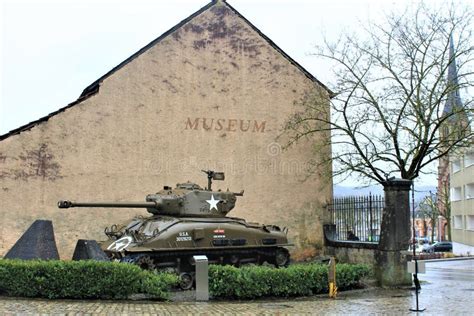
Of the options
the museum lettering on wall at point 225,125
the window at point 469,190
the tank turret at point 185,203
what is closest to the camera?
the tank turret at point 185,203

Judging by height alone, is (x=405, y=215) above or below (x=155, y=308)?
above

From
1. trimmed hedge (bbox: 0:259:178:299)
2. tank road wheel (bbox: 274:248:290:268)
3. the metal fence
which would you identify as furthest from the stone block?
the metal fence

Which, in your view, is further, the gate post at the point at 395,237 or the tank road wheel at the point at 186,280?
the gate post at the point at 395,237

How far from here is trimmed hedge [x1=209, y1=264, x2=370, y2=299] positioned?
13.1 metres

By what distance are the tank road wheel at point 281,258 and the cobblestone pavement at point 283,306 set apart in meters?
3.67

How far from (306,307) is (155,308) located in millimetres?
2975

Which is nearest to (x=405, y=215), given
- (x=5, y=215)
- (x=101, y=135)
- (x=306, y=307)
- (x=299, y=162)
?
(x=306, y=307)

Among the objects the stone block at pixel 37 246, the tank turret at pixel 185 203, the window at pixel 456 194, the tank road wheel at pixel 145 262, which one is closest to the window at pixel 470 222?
the window at pixel 456 194

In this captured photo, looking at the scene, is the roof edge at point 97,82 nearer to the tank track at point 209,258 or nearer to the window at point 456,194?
the tank track at point 209,258

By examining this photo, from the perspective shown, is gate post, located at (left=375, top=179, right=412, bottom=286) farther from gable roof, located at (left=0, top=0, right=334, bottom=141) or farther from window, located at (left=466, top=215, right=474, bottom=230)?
window, located at (left=466, top=215, right=474, bottom=230)

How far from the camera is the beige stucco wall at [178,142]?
19.3 metres

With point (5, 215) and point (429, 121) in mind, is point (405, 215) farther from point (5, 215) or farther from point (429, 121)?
point (5, 215)

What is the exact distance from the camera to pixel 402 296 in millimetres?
13969

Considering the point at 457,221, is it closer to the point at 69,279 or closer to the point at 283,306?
the point at 283,306
